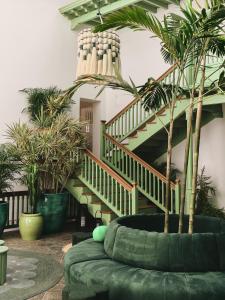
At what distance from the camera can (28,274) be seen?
14.9ft

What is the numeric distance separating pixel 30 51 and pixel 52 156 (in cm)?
333

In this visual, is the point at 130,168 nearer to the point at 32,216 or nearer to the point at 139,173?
the point at 139,173

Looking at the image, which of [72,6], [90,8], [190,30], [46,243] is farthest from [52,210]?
[90,8]

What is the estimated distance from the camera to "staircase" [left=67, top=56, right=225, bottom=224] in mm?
6645

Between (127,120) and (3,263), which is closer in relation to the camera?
(3,263)

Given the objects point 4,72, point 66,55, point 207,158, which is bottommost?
point 207,158

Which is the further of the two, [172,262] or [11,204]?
[11,204]

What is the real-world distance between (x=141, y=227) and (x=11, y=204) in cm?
469

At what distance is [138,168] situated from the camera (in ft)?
24.3

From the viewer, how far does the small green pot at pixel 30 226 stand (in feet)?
21.6

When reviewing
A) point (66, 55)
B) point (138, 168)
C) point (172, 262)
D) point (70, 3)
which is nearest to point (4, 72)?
point (66, 55)

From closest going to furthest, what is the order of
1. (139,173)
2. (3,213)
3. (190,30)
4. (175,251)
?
(175,251) → (190,30) → (3,213) → (139,173)

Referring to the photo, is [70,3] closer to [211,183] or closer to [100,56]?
[211,183]

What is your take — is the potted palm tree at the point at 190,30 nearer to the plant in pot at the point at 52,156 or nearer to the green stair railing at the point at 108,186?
the green stair railing at the point at 108,186
